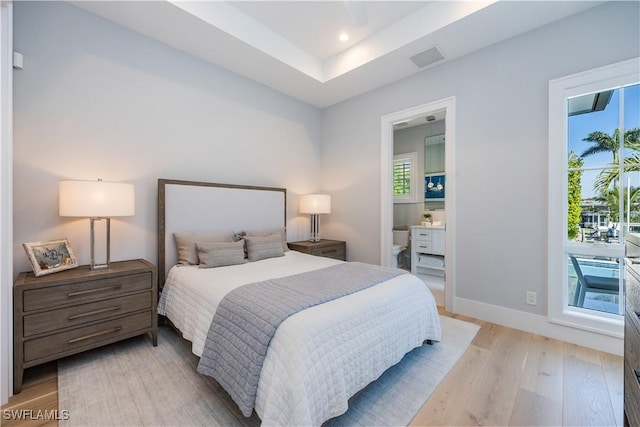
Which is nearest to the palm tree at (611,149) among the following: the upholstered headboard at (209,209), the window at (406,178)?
the window at (406,178)

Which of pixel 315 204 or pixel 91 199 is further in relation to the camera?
pixel 315 204

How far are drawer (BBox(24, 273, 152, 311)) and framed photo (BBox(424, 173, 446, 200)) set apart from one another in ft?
14.3

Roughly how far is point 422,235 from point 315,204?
1.93 meters

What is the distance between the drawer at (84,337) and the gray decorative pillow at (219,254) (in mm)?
591

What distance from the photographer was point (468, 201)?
2881 millimetres

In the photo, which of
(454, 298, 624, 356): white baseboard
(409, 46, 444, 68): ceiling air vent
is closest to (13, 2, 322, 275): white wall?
(409, 46, 444, 68): ceiling air vent

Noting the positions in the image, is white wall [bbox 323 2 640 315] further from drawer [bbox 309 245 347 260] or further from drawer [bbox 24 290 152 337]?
drawer [bbox 24 290 152 337]

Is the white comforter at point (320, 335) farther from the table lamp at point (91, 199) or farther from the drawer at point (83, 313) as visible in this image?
the table lamp at point (91, 199)

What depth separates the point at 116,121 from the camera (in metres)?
2.50

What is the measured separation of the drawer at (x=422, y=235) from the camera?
4.37 m

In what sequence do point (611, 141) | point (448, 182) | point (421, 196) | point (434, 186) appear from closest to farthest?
1. point (611, 141)
2. point (448, 182)
3. point (434, 186)
4. point (421, 196)

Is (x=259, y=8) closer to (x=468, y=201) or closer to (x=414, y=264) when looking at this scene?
(x=468, y=201)

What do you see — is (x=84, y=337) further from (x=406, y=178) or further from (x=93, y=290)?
(x=406, y=178)

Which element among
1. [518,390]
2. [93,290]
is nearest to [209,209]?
[93,290]
